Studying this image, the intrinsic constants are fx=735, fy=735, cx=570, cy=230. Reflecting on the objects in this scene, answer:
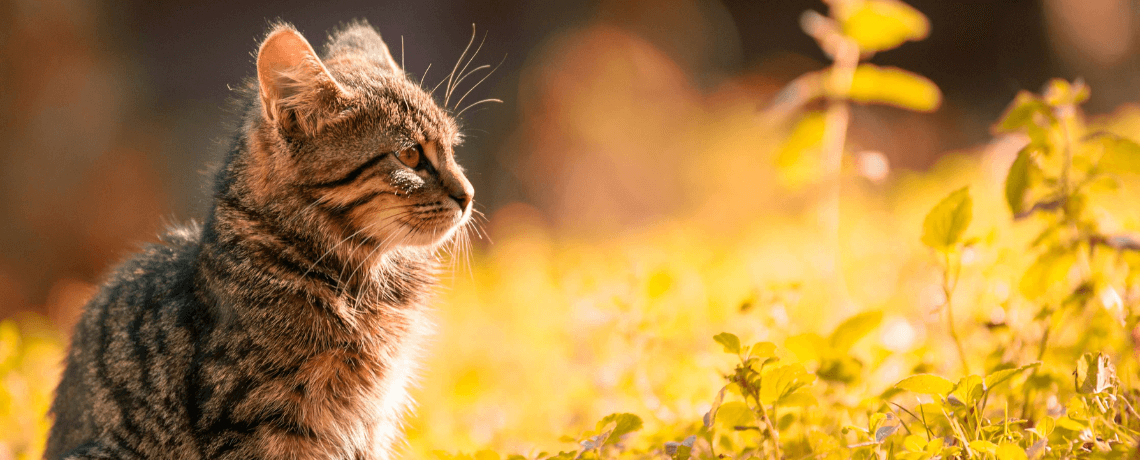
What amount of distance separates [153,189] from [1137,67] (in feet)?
31.0

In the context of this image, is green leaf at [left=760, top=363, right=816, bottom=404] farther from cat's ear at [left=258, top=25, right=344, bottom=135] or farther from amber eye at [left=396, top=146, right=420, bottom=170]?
cat's ear at [left=258, top=25, right=344, bottom=135]

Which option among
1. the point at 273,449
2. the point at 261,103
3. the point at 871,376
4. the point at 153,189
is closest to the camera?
the point at 273,449

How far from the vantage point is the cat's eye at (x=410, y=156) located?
2.35 m

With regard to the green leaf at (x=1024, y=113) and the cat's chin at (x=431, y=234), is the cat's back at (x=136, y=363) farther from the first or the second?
the green leaf at (x=1024, y=113)

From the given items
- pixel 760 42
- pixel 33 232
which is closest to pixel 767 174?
pixel 760 42

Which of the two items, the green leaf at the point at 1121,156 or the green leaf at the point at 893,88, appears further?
the green leaf at the point at 893,88

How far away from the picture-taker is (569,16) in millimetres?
8312

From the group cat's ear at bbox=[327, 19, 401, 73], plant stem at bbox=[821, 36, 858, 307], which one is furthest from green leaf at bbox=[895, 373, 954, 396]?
cat's ear at bbox=[327, 19, 401, 73]

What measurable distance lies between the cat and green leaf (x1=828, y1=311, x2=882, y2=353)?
1.19 metres

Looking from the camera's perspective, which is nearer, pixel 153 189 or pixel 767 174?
pixel 153 189

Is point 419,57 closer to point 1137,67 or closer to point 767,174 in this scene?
point 767,174

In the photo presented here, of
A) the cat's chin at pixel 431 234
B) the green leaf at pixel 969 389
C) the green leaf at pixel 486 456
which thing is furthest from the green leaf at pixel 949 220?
the cat's chin at pixel 431 234

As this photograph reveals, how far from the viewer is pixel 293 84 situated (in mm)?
2182

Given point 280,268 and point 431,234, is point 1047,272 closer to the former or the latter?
point 431,234
